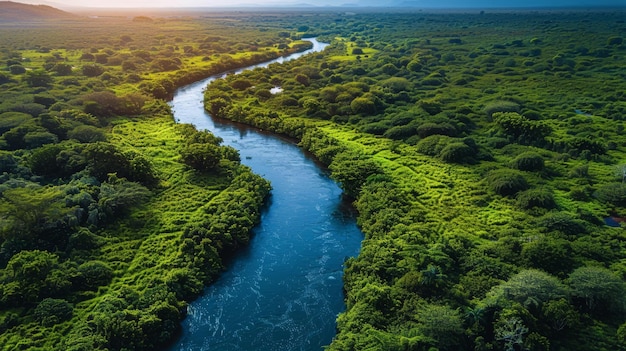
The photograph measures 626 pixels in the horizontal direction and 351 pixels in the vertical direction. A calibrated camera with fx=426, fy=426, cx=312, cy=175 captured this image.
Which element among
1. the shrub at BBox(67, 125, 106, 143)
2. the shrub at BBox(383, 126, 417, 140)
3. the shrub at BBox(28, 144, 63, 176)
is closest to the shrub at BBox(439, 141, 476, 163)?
the shrub at BBox(383, 126, 417, 140)

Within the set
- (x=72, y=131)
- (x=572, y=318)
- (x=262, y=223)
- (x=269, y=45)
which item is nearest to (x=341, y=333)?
(x=572, y=318)

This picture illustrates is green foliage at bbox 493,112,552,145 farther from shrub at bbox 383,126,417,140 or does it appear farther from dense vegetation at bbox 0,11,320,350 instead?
dense vegetation at bbox 0,11,320,350

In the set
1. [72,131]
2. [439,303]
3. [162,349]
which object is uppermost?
[72,131]

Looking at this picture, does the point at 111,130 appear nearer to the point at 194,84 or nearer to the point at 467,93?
the point at 194,84

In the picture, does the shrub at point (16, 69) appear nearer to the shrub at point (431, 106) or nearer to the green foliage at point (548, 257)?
the shrub at point (431, 106)

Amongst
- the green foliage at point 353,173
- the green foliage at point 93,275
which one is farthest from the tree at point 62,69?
the green foliage at point 93,275

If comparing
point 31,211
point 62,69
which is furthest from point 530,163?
point 62,69

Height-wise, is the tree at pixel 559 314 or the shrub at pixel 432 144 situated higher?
the shrub at pixel 432 144
